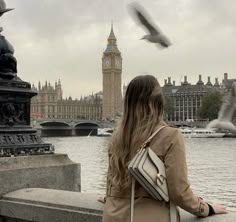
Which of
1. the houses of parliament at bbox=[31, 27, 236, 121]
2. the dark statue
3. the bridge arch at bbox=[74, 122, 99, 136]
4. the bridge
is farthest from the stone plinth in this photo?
the bridge arch at bbox=[74, 122, 99, 136]

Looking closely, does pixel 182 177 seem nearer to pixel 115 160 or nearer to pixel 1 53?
pixel 115 160

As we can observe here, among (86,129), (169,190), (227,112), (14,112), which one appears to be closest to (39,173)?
(14,112)

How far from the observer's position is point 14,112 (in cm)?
332

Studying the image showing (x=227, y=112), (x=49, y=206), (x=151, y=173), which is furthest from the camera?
(x=227, y=112)

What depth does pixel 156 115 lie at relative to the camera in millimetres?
1874

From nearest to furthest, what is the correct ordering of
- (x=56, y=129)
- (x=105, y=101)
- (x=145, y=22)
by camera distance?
(x=145, y=22) → (x=56, y=129) → (x=105, y=101)

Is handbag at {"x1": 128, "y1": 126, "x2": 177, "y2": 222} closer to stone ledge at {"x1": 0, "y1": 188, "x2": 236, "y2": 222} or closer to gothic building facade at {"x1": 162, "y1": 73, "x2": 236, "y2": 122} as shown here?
stone ledge at {"x1": 0, "y1": 188, "x2": 236, "y2": 222}

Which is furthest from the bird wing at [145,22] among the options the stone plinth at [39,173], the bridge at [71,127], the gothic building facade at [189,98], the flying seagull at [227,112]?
the gothic building facade at [189,98]

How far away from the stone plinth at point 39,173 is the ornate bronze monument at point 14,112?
10 cm

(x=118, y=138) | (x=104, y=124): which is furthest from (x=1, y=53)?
(x=104, y=124)

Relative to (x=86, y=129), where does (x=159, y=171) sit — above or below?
above

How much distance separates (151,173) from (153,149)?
9 cm

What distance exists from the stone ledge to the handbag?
63cm

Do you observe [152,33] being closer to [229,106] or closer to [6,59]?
[6,59]
